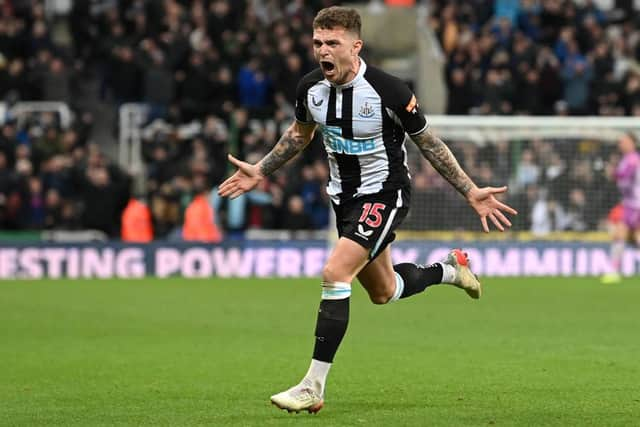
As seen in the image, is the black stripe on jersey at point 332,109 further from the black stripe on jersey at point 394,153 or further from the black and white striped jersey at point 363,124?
the black stripe on jersey at point 394,153

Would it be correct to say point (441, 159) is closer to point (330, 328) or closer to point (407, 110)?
point (407, 110)

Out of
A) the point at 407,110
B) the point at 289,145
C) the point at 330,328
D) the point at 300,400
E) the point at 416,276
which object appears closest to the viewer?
the point at 300,400

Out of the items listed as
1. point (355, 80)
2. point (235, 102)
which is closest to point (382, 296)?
point (355, 80)

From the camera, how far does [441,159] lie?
8391 mm

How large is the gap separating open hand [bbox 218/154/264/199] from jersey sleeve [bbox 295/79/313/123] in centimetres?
48

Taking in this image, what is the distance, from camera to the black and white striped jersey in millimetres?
8172

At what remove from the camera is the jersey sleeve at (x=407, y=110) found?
8117 mm

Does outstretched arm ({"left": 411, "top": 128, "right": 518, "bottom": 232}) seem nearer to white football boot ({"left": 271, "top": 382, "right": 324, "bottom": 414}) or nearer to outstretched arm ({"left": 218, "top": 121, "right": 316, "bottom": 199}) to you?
outstretched arm ({"left": 218, "top": 121, "right": 316, "bottom": 199})

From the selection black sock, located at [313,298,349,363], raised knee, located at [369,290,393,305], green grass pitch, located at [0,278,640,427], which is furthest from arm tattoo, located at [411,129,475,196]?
green grass pitch, located at [0,278,640,427]

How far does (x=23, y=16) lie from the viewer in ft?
80.4

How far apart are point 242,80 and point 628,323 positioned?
1205cm

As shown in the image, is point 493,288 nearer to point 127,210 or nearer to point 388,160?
point 127,210

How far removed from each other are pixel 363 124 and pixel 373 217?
565mm

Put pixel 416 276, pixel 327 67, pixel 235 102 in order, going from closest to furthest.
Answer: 1. pixel 327 67
2. pixel 416 276
3. pixel 235 102
